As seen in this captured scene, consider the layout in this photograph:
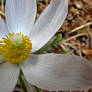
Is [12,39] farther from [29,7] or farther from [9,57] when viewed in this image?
[29,7]

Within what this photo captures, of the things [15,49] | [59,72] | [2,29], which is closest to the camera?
[59,72]

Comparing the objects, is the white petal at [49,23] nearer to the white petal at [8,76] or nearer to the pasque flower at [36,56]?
the pasque flower at [36,56]

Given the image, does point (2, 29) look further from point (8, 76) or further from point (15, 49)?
point (8, 76)

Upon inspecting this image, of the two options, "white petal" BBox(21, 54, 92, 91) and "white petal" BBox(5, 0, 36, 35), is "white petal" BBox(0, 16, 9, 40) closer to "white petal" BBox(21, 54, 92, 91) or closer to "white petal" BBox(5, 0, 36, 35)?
"white petal" BBox(5, 0, 36, 35)

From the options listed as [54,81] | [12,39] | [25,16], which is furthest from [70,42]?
[54,81]

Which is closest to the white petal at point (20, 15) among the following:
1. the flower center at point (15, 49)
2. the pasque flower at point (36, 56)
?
the pasque flower at point (36, 56)

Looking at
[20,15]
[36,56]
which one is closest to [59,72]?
[36,56]

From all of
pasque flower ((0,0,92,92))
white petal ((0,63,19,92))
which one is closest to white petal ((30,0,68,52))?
pasque flower ((0,0,92,92))
